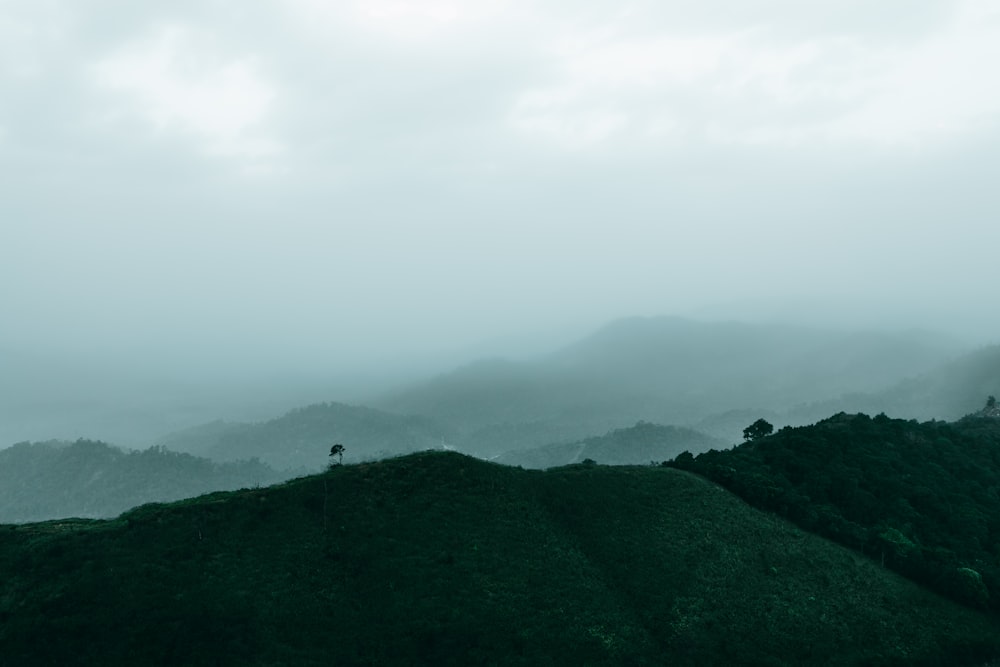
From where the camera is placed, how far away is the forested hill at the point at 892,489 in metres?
92.6

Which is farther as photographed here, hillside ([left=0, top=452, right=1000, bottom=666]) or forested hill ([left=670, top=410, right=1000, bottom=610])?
forested hill ([left=670, top=410, right=1000, bottom=610])

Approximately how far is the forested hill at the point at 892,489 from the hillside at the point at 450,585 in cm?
681

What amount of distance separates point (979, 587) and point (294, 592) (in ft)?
289

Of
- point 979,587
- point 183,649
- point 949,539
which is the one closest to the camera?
point 183,649

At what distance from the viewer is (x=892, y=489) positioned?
11312 cm

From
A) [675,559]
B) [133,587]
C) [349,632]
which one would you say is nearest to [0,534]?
[133,587]

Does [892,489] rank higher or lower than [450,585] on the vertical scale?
lower

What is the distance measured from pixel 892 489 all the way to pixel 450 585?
87.3 metres

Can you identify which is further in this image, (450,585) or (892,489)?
(892,489)

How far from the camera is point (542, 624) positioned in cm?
6562

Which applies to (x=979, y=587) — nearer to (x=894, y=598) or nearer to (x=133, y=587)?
(x=894, y=598)

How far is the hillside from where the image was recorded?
60406 millimetres

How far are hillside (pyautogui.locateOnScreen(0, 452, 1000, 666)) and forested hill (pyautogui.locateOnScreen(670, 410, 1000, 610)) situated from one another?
268 inches

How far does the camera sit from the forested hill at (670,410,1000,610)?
304ft
